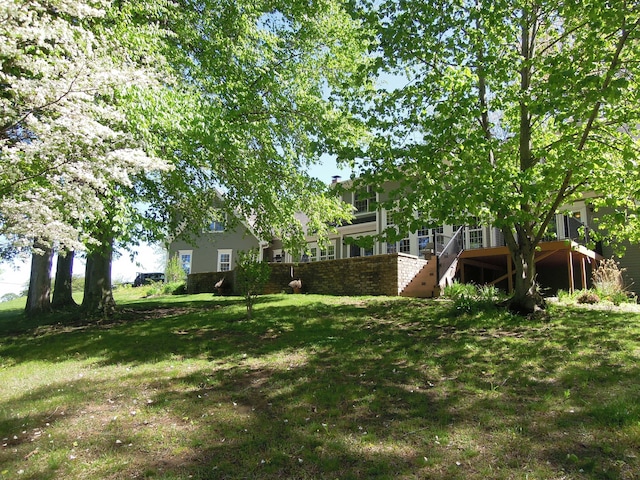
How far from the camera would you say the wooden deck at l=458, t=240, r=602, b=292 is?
574 inches

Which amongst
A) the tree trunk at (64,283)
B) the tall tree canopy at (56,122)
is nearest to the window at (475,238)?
the tall tree canopy at (56,122)

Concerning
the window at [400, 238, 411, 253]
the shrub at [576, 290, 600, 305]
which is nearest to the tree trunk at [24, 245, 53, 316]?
the window at [400, 238, 411, 253]

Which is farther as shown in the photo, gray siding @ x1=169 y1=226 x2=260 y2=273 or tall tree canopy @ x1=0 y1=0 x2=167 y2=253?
gray siding @ x1=169 y1=226 x2=260 y2=273

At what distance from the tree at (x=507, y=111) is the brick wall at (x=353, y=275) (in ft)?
Answer: 16.3

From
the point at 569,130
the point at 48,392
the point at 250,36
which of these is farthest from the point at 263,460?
the point at 250,36

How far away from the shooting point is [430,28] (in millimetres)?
8898

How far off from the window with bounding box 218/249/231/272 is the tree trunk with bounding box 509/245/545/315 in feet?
77.1

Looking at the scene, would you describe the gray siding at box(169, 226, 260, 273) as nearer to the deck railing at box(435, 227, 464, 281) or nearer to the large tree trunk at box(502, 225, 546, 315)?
the deck railing at box(435, 227, 464, 281)

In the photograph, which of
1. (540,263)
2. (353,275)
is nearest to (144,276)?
(353,275)

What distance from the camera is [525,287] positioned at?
31.3 ft

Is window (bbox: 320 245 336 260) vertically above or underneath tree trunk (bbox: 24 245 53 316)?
above

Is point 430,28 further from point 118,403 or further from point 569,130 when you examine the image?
point 118,403

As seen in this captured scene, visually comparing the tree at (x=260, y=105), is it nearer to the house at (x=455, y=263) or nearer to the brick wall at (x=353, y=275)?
the house at (x=455, y=263)

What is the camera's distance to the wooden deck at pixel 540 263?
47.8 feet
